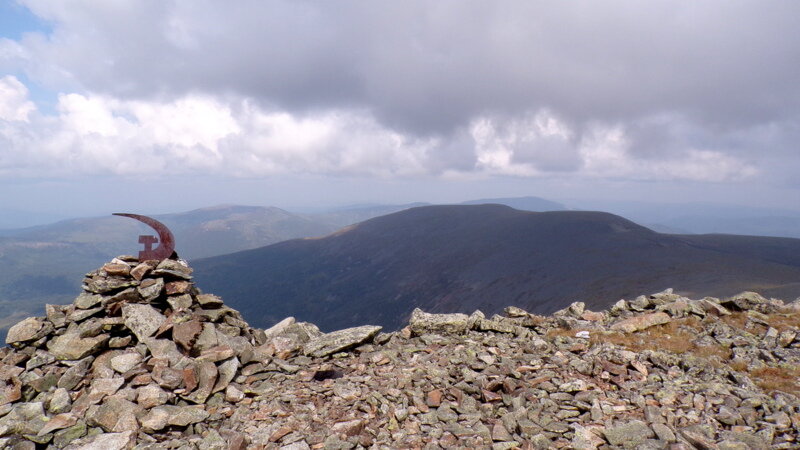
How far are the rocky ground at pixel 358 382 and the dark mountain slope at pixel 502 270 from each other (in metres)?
47.6

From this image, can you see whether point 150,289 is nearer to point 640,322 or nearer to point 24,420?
point 24,420

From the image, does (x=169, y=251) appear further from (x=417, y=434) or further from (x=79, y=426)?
(x=417, y=434)

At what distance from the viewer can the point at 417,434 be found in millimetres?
8570

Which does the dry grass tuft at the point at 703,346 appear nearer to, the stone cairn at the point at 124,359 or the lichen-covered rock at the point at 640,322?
the lichen-covered rock at the point at 640,322

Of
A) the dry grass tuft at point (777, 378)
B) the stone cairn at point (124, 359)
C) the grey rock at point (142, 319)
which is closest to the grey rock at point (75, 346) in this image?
the stone cairn at point (124, 359)

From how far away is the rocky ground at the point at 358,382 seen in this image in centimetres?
852

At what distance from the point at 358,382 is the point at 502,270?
11504 centimetres

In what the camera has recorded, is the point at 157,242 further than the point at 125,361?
Yes

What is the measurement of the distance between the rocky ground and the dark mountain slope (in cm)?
4760

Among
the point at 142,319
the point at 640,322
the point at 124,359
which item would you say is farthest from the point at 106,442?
the point at 640,322

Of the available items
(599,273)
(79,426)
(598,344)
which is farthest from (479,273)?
(79,426)

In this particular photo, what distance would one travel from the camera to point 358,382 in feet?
35.0

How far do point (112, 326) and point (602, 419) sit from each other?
14.0 metres

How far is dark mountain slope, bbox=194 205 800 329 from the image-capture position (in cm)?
7756
